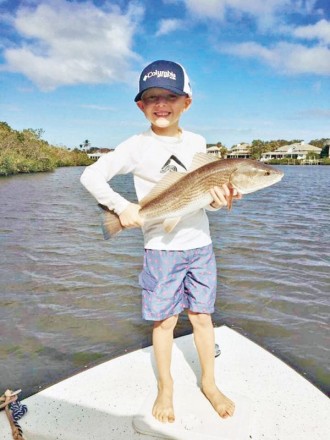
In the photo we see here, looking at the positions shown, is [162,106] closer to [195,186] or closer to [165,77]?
[165,77]

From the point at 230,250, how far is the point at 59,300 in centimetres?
424

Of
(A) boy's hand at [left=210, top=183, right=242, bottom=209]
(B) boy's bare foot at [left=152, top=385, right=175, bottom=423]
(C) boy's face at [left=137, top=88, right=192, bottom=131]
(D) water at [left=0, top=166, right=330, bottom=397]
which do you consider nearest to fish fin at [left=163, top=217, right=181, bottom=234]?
(A) boy's hand at [left=210, top=183, right=242, bottom=209]

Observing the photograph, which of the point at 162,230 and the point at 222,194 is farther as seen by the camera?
the point at 162,230

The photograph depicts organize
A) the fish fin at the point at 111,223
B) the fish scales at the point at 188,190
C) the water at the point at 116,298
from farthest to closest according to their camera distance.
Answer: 1. the water at the point at 116,298
2. the fish fin at the point at 111,223
3. the fish scales at the point at 188,190

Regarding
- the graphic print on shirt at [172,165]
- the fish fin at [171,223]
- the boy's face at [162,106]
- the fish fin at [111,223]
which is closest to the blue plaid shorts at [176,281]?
the fish fin at [171,223]

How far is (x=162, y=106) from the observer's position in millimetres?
2795

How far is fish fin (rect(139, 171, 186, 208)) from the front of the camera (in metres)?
2.71

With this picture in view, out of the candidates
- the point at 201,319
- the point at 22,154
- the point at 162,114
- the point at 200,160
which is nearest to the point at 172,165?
the point at 200,160

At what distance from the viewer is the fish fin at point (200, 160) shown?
2.72 m

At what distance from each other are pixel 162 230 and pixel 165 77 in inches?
40.9

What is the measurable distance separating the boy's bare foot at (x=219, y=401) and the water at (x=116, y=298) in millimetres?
A: 1160

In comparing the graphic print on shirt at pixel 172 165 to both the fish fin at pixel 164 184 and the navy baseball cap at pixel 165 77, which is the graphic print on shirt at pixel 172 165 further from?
the navy baseball cap at pixel 165 77

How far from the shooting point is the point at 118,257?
27.6 ft

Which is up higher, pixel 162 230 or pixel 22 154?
pixel 22 154
